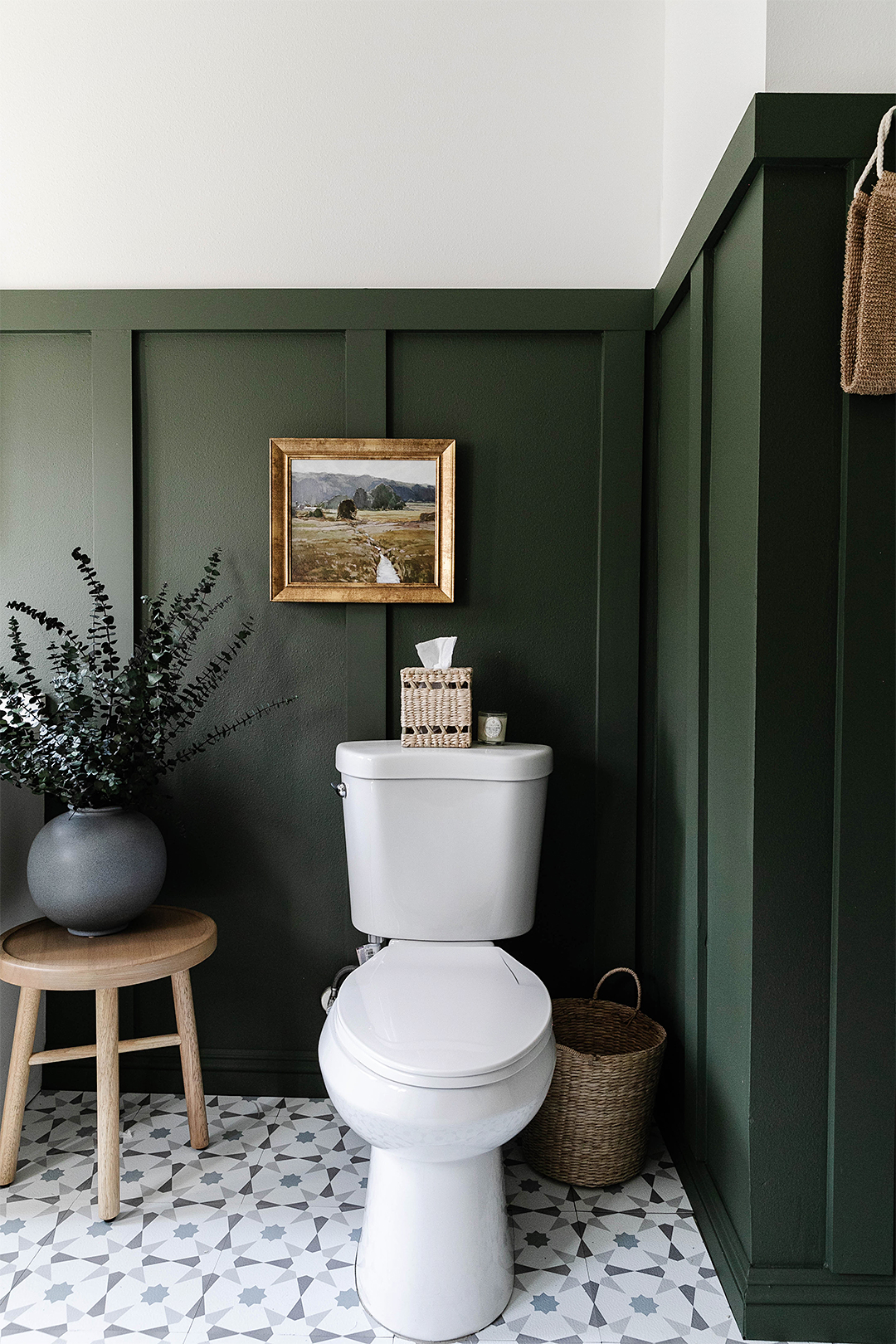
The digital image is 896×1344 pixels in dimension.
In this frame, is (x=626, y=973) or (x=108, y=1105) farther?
(x=626, y=973)

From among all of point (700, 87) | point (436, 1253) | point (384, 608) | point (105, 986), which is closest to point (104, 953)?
point (105, 986)

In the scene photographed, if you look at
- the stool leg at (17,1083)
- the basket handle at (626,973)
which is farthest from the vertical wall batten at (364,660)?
the stool leg at (17,1083)

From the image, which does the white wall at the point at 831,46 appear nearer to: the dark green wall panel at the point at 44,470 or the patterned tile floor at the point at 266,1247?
the dark green wall panel at the point at 44,470

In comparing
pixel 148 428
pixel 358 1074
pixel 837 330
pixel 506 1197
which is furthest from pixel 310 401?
pixel 506 1197

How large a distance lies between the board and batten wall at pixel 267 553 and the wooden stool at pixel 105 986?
0.89ft

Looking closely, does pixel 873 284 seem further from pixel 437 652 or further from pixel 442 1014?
pixel 442 1014

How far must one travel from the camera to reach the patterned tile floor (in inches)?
55.3

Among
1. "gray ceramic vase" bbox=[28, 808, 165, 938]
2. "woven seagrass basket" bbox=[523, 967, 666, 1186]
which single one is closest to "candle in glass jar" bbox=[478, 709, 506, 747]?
"woven seagrass basket" bbox=[523, 967, 666, 1186]

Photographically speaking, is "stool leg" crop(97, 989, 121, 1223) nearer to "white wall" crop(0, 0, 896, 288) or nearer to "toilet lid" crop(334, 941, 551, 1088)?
"toilet lid" crop(334, 941, 551, 1088)

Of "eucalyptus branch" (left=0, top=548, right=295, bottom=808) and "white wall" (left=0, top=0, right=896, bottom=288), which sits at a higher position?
"white wall" (left=0, top=0, right=896, bottom=288)

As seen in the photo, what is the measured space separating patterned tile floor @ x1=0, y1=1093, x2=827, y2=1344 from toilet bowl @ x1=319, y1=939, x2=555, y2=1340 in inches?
2.4

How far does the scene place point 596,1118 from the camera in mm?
1727

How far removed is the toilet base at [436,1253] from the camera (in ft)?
4.57

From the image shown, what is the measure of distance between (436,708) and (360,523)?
49 cm
